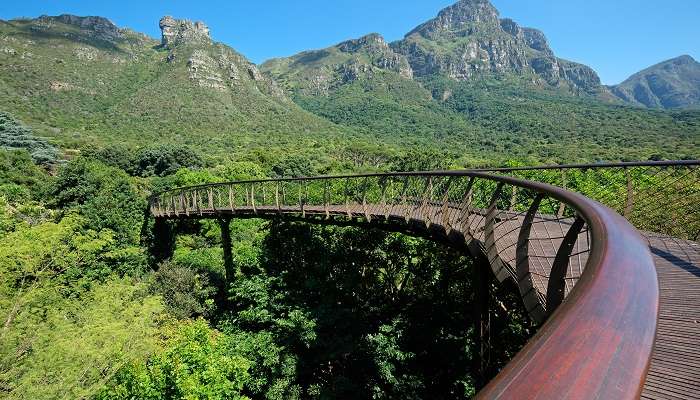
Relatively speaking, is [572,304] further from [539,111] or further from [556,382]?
[539,111]

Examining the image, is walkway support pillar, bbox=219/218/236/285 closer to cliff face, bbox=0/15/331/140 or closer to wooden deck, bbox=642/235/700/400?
wooden deck, bbox=642/235/700/400

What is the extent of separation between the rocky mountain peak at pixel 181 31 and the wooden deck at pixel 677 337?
141m

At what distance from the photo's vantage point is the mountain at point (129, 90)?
2842 inches

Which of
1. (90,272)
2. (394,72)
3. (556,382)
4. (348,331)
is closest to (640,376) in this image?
(556,382)

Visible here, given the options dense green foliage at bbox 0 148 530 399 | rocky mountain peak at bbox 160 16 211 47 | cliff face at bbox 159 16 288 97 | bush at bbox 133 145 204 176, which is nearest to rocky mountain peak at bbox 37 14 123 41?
cliff face at bbox 159 16 288 97

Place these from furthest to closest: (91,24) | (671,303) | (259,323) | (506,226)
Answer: (91,24) < (259,323) < (506,226) < (671,303)

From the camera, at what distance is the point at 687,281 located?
251 centimetres

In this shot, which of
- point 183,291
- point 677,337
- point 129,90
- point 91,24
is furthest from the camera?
point 91,24

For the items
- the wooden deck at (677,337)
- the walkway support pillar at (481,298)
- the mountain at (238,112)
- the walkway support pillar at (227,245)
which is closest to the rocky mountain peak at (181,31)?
the mountain at (238,112)

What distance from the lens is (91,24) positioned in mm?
129625

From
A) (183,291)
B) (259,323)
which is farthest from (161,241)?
(259,323)

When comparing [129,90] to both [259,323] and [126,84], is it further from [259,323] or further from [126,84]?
[259,323]

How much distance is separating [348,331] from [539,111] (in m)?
140

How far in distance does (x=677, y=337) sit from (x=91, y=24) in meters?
169
